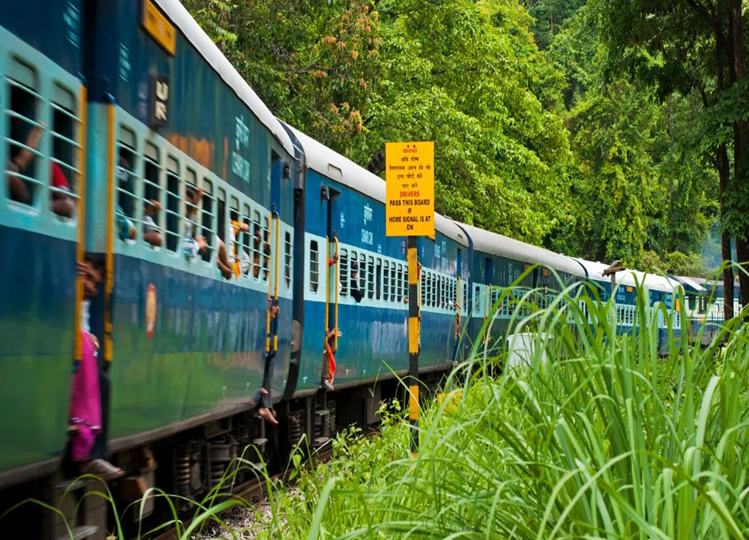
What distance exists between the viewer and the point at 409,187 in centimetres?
Answer: 934

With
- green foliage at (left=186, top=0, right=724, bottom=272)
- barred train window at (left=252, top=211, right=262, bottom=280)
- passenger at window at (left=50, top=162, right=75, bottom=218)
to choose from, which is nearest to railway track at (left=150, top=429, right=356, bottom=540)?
barred train window at (left=252, top=211, right=262, bottom=280)

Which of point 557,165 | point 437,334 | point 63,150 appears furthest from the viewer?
point 557,165

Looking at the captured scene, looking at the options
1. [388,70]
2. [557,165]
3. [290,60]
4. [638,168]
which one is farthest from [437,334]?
[638,168]

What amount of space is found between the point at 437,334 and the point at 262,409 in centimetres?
986

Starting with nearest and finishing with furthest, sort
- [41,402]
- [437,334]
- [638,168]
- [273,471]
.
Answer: [41,402], [273,471], [437,334], [638,168]

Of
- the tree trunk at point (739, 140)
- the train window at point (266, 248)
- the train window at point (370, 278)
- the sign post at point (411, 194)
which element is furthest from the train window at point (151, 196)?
the tree trunk at point (739, 140)

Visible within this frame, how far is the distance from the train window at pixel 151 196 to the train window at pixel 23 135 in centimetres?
148

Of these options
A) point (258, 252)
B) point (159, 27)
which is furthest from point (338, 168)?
point (159, 27)

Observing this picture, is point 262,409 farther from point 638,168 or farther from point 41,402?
point 638,168

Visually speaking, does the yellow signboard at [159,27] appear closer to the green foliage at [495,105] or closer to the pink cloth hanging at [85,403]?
the pink cloth hanging at [85,403]

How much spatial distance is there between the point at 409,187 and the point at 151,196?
394cm

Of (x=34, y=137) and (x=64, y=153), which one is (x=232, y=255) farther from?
(x=34, y=137)

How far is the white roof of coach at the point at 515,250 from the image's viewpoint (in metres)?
23.5

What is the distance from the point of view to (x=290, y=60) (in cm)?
2128
